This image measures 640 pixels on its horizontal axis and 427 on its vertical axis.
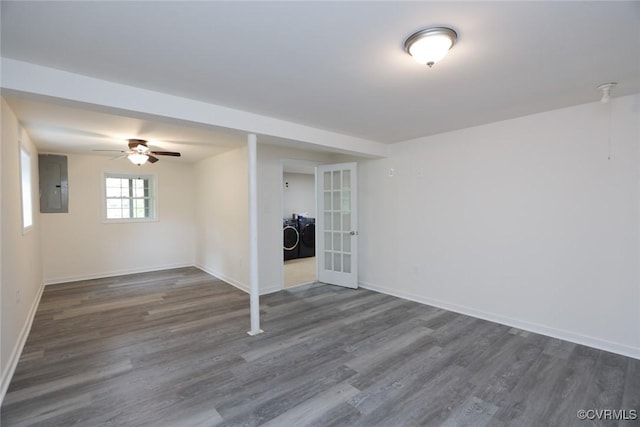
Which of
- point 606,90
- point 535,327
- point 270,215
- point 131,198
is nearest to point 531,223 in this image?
point 535,327

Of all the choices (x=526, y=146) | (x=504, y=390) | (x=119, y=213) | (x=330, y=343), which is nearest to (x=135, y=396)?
(x=330, y=343)

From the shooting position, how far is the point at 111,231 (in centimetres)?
571

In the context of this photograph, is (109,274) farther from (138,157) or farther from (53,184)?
(138,157)

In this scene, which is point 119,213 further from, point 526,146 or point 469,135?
point 526,146

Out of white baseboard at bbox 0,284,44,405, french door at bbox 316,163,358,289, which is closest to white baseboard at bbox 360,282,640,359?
french door at bbox 316,163,358,289

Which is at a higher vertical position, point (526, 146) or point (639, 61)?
point (639, 61)

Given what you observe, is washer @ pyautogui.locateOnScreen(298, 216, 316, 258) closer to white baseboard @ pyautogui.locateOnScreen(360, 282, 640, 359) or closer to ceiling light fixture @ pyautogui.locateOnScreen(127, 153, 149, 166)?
white baseboard @ pyautogui.locateOnScreen(360, 282, 640, 359)

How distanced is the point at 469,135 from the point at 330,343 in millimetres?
2898

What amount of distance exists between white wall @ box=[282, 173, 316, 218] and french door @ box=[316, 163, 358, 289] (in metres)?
3.12

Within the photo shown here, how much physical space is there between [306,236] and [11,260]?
5432mm

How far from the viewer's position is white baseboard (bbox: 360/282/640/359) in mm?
2691

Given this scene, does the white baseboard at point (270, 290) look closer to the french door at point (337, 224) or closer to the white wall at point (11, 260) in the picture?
the french door at point (337, 224)

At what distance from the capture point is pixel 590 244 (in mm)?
2834

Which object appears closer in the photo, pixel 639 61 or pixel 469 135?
pixel 639 61
